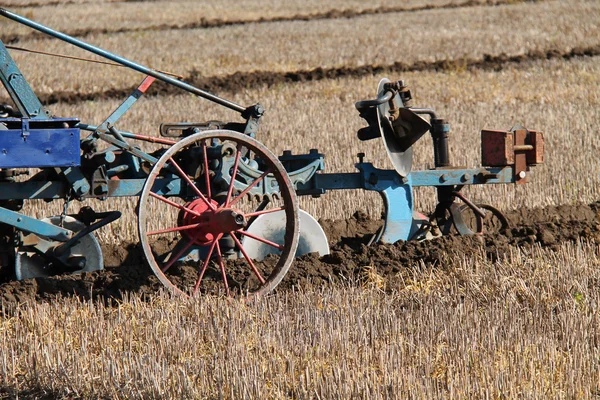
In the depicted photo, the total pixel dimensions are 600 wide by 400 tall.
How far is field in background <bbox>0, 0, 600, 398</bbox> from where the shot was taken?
3549mm

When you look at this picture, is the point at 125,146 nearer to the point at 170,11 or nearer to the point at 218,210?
the point at 218,210

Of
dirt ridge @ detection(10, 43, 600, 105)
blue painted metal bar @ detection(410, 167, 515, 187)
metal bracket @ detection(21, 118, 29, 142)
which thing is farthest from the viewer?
dirt ridge @ detection(10, 43, 600, 105)

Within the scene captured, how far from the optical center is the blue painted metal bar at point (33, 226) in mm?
4816

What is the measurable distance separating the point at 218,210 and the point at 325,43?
1320 centimetres

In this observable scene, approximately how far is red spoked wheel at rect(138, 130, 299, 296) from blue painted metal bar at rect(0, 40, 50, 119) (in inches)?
29.4

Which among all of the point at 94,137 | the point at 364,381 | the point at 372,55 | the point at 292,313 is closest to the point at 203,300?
the point at 292,313

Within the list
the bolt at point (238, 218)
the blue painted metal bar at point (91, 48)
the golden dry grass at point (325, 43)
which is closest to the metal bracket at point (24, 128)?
the blue painted metal bar at point (91, 48)

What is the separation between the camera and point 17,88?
189 inches

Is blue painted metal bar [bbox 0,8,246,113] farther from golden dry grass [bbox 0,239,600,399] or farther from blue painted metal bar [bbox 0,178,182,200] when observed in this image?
golden dry grass [bbox 0,239,600,399]

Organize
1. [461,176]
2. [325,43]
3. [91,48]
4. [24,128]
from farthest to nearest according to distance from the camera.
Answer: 1. [325,43]
2. [461,176]
3. [91,48]
4. [24,128]

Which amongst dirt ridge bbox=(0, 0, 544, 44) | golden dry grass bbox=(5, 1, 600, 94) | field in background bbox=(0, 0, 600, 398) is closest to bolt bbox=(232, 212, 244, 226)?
field in background bbox=(0, 0, 600, 398)

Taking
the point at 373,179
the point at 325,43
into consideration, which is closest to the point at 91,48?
the point at 373,179

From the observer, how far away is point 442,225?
6281 mm

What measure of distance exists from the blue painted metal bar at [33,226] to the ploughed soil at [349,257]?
26 centimetres
